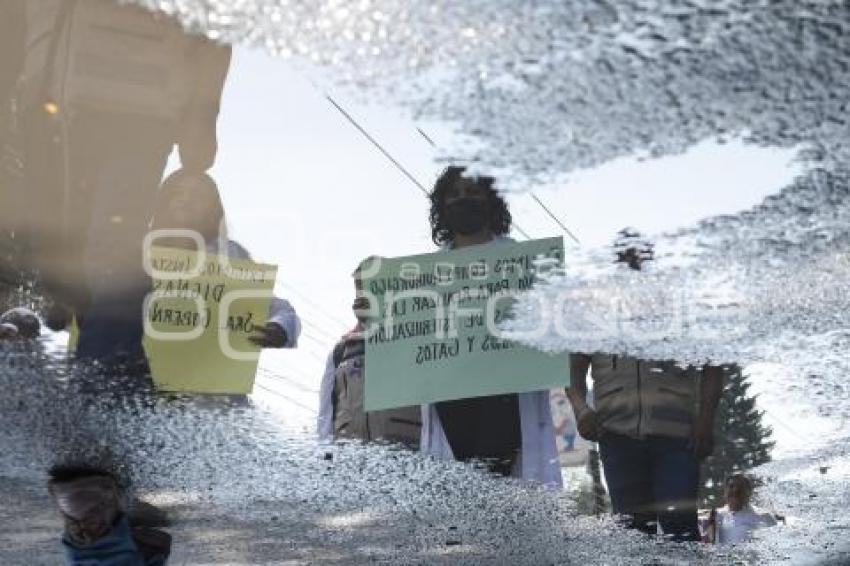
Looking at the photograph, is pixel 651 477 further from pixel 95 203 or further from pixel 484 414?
pixel 95 203

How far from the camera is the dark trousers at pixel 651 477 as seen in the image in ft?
9.50

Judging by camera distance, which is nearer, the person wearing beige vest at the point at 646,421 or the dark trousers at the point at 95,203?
the dark trousers at the point at 95,203

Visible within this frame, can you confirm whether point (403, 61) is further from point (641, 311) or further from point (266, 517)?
point (266, 517)

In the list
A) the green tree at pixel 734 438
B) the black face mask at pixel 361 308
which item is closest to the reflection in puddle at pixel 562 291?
the green tree at pixel 734 438

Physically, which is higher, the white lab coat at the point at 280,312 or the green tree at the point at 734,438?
the white lab coat at the point at 280,312

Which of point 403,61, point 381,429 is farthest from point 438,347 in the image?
point 403,61

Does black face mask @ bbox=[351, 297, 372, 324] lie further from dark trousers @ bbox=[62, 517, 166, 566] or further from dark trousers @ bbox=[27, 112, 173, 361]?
dark trousers @ bbox=[62, 517, 166, 566]

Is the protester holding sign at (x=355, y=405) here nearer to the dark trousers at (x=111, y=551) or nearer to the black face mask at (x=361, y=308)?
the black face mask at (x=361, y=308)

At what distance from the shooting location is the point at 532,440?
2738 millimetres

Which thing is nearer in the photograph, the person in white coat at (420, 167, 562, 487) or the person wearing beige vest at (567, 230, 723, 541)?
the person in white coat at (420, 167, 562, 487)

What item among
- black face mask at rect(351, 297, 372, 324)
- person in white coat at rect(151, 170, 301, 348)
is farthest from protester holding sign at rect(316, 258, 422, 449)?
person in white coat at rect(151, 170, 301, 348)

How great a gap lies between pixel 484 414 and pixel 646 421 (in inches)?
17.6

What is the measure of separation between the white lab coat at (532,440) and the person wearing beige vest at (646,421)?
0.08 meters

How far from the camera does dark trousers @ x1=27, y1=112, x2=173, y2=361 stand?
192 centimetres
